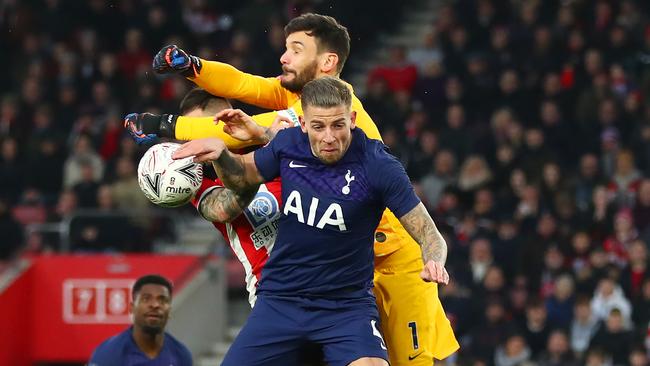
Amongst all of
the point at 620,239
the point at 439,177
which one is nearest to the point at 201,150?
the point at 620,239

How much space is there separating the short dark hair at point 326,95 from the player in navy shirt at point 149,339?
3282mm

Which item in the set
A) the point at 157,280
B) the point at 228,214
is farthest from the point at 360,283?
the point at 157,280

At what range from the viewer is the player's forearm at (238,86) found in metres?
7.68

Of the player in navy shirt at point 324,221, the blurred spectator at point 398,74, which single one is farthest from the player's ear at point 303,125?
the blurred spectator at point 398,74

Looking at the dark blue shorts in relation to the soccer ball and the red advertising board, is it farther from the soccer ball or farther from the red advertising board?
the red advertising board

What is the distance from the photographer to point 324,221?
6.71 m

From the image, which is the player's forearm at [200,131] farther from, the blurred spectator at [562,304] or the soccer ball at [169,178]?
the blurred spectator at [562,304]

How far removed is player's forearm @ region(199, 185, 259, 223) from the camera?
691 cm

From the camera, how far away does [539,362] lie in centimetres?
1365

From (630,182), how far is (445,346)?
7.82 metres

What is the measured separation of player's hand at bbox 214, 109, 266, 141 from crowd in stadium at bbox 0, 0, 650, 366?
7.04 metres

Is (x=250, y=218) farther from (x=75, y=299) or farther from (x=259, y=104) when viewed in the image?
(x=75, y=299)

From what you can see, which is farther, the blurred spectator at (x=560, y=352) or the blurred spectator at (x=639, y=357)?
the blurred spectator at (x=560, y=352)

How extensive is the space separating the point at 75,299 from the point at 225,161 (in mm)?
8831
